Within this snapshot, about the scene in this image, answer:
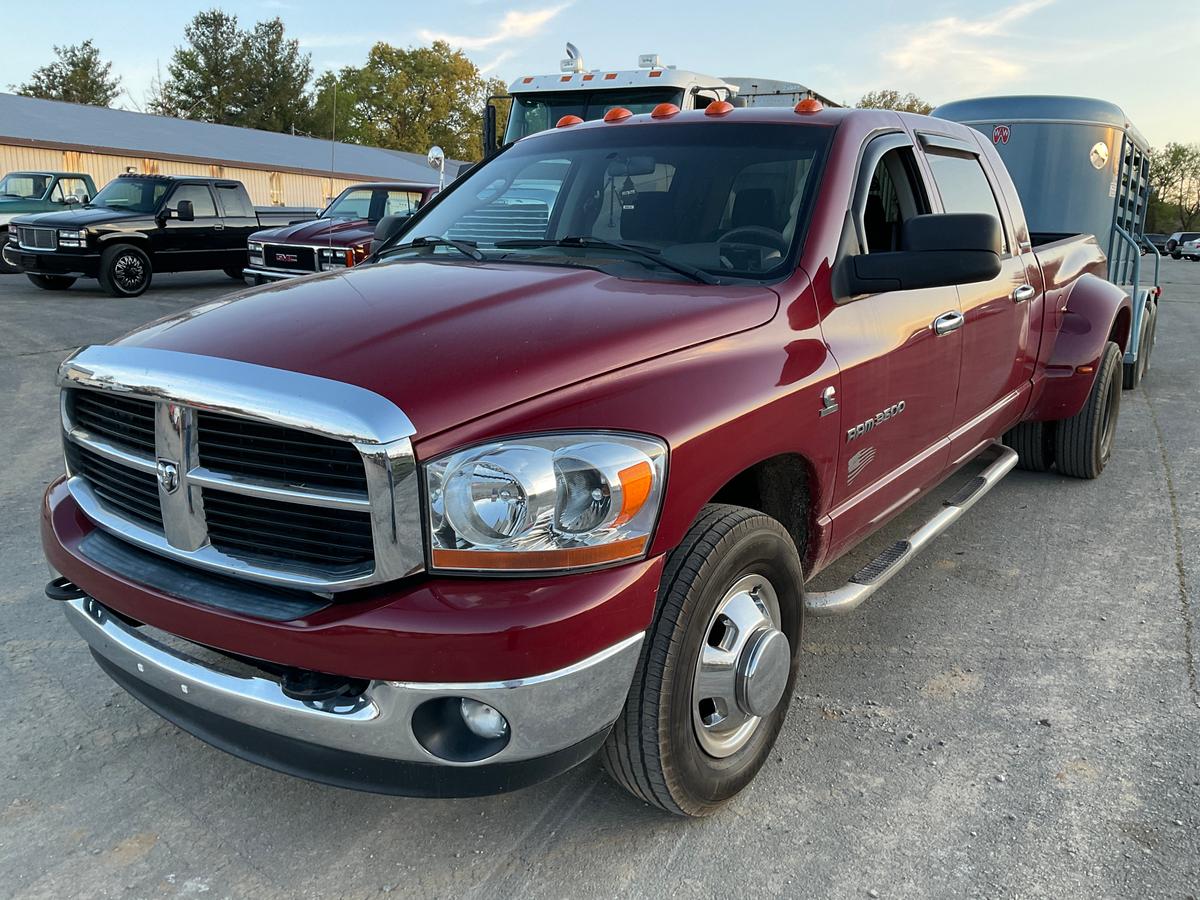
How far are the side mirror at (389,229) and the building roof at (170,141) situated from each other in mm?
29750

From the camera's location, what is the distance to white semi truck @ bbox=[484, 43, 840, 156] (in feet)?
32.4

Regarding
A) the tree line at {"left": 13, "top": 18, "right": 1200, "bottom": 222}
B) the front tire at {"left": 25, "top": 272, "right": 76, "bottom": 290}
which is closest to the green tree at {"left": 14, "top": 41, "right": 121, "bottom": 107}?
the tree line at {"left": 13, "top": 18, "right": 1200, "bottom": 222}

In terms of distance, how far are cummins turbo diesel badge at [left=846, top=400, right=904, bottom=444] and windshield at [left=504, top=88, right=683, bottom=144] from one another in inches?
287

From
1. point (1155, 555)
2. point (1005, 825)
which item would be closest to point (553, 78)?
point (1155, 555)

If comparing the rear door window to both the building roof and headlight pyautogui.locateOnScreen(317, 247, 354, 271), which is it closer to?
headlight pyautogui.locateOnScreen(317, 247, 354, 271)

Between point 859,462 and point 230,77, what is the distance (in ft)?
256

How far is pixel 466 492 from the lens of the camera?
76.4 inches

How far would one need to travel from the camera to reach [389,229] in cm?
404

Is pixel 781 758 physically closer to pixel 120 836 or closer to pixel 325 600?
pixel 325 600

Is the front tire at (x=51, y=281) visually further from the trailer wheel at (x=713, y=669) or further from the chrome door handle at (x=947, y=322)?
the trailer wheel at (x=713, y=669)

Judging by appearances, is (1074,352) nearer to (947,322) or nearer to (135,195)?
(947,322)

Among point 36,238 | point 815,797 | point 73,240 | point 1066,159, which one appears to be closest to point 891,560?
point 815,797

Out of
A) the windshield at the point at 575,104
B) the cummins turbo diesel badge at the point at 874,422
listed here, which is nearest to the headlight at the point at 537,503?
the cummins turbo diesel badge at the point at 874,422

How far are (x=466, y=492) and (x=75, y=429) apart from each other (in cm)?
132
